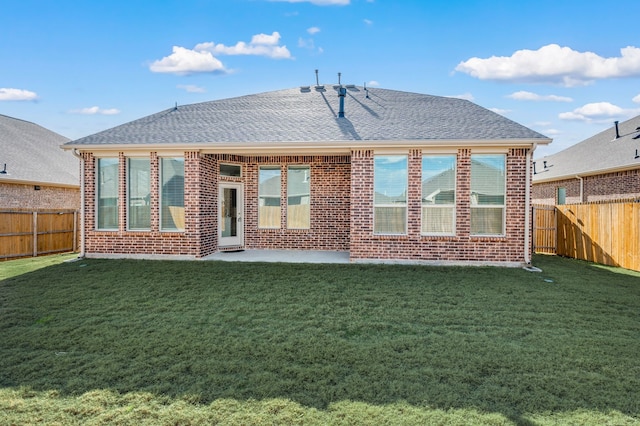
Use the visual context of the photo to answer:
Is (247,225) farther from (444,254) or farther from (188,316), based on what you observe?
(188,316)

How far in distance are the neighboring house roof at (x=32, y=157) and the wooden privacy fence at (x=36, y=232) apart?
7.65 feet

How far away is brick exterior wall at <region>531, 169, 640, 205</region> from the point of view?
15.0 meters

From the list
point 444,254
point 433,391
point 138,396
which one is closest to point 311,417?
point 433,391

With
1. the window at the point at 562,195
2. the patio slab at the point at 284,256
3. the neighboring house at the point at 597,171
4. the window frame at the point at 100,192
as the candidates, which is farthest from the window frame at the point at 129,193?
the window at the point at 562,195

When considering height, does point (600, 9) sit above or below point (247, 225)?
above

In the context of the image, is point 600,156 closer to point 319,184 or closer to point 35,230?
point 319,184

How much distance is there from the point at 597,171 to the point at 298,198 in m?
12.4

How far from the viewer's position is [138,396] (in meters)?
3.65

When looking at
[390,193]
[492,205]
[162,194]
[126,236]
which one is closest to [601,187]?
[492,205]

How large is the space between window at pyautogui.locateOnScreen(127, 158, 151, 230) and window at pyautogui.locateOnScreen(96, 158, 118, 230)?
0.40m

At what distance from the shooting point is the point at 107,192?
11227 mm

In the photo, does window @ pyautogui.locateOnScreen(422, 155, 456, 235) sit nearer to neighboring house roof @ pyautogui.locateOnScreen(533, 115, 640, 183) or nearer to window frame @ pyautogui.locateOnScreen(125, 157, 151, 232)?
window frame @ pyautogui.locateOnScreen(125, 157, 151, 232)

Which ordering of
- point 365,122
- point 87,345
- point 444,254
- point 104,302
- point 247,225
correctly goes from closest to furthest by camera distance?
point 87,345, point 104,302, point 444,254, point 365,122, point 247,225

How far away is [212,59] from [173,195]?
54.3ft
